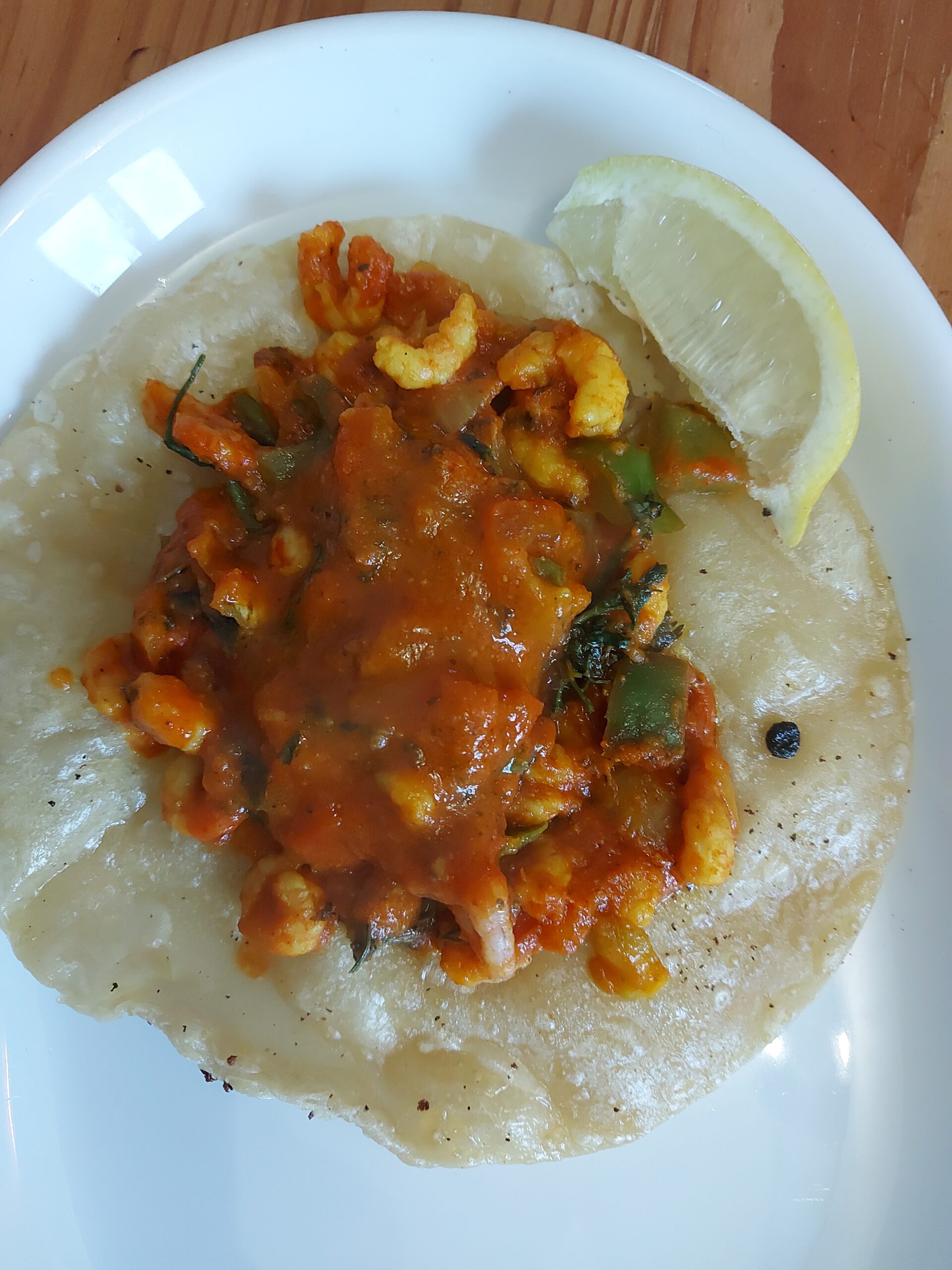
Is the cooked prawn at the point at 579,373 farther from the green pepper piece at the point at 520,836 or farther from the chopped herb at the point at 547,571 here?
the green pepper piece at the point at 520,836

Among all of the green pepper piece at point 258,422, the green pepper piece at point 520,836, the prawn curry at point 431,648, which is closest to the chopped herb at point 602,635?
the prawn curry at point 431,648

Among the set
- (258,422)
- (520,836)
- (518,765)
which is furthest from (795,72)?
(520,836)

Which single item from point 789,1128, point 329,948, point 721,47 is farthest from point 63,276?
point 789,1128

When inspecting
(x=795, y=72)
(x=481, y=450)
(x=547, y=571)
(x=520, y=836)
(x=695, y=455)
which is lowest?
(x=520, y=836)

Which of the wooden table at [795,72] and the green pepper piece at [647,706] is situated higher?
the wooden table at [795,72]

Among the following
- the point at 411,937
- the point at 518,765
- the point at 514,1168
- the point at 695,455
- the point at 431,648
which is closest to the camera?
the point at 431,648

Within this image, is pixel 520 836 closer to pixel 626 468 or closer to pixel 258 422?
pixel 626 468
